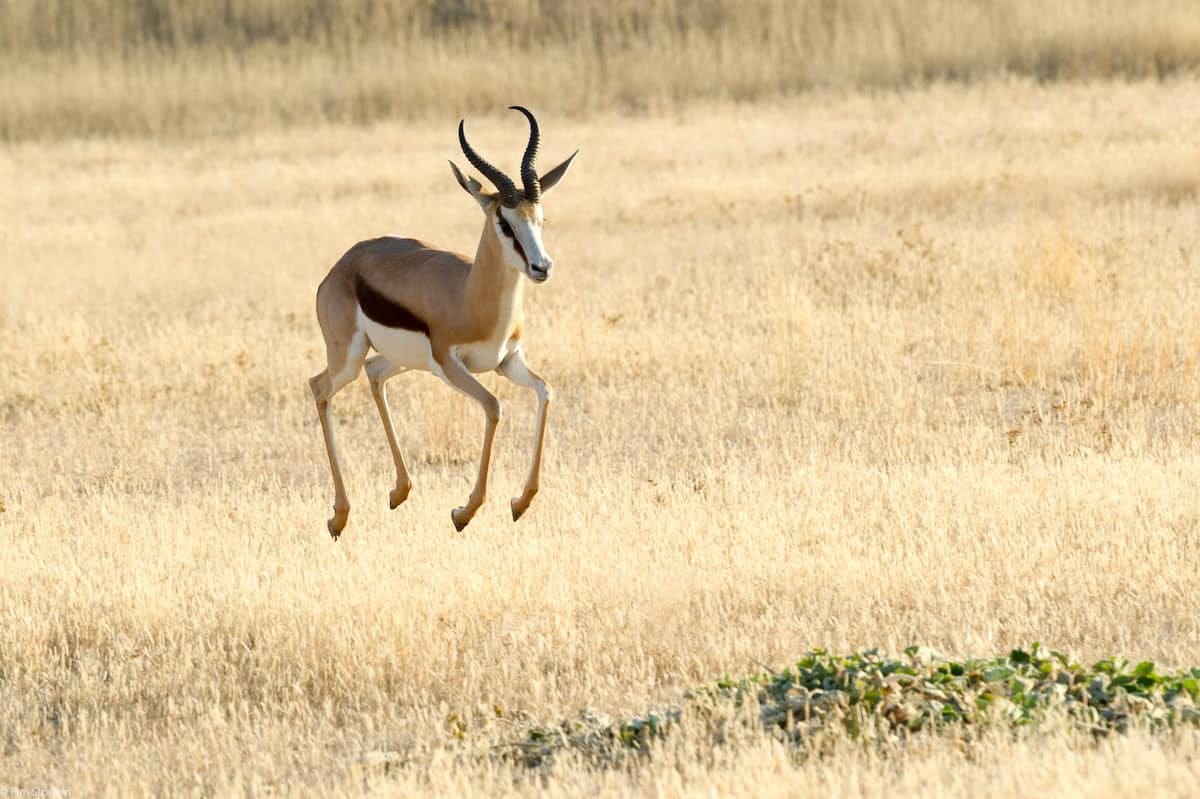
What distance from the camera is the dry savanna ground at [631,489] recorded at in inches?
262

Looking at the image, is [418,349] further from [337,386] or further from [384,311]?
[337,386]

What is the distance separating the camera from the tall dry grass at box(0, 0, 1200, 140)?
40.2 metres

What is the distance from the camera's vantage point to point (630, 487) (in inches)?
396

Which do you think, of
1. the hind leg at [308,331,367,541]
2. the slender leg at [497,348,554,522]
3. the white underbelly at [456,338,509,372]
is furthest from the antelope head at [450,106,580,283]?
the hind leg at [308,331,367,541]

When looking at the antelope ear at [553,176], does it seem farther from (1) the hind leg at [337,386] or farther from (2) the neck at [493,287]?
(1) the hind leg at [337,386]

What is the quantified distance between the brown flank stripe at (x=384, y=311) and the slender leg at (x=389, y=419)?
57 centimetres

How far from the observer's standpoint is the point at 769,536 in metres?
8.62

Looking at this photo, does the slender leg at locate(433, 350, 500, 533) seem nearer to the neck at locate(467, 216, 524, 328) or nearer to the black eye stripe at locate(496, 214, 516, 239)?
the neck at locate(467, 216, 524, 328)

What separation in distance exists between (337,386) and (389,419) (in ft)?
1.46

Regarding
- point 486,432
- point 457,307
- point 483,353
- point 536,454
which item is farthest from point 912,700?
point 457,307

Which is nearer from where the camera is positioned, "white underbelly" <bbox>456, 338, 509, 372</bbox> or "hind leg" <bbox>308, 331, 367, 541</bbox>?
"white underbelly" <bbox>456, 338, 509, 372</bbox>

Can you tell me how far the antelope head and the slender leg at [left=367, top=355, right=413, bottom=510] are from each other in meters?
1.58

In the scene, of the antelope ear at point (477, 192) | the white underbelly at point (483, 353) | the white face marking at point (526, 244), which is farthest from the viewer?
the white underbelly at point (483, 353)

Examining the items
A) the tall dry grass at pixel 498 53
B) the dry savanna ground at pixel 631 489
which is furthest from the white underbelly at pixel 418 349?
the tall dry grass at pixel 498 53
